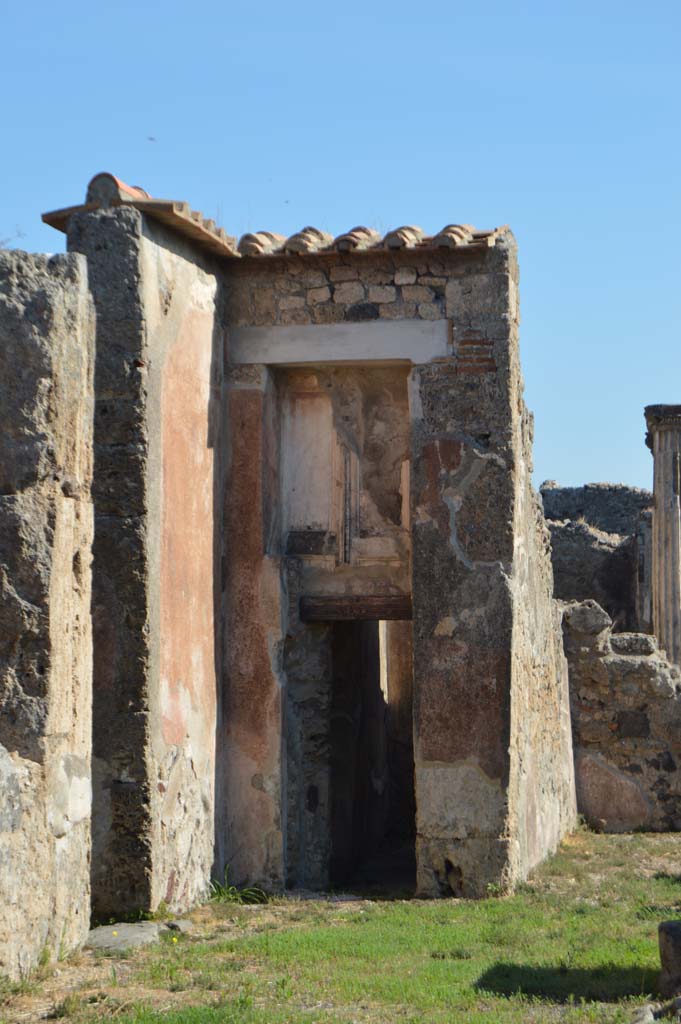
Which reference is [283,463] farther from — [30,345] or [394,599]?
[30,345]

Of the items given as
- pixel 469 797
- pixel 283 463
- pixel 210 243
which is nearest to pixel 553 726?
pixel 469 797

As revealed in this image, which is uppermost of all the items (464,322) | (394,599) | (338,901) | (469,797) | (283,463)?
(464,322)

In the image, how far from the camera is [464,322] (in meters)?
8.59

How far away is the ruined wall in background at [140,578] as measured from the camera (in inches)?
287

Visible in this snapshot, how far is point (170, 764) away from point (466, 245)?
11.7 feet

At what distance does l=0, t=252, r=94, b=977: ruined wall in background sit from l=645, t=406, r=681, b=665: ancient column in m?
10.5

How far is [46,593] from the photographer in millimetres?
6070

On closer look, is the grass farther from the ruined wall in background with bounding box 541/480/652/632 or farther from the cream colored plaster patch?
the ruined wall in background with bounding box 541/480/652/632

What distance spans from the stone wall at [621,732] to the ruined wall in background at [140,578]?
15.0 feet

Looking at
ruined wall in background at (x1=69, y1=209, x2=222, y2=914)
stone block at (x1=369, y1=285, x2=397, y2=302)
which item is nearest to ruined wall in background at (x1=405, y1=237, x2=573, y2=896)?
stone block at (x1=369, y1=285, x2=397, y2=302)

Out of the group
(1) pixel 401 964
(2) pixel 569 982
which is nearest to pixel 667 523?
(1) pixel 401 964

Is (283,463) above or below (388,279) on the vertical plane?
below

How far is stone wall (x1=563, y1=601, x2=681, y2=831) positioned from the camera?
37.5ft

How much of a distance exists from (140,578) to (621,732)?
18.4ft
